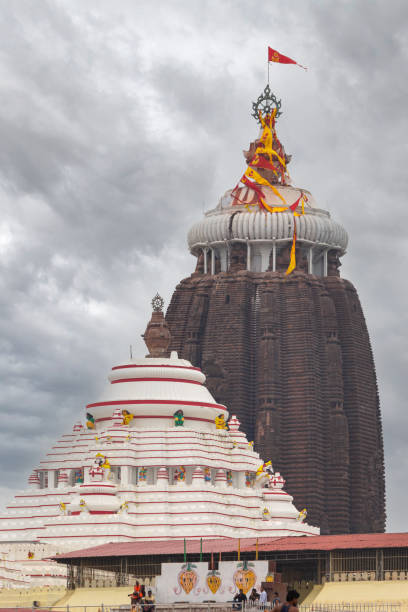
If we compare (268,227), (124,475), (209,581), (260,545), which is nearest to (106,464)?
(124,475)

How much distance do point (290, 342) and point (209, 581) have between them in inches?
3089

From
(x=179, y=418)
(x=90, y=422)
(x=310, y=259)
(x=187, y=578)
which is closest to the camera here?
(x=187, y=578)

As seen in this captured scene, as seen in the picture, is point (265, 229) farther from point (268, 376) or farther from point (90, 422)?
point (90, 422)

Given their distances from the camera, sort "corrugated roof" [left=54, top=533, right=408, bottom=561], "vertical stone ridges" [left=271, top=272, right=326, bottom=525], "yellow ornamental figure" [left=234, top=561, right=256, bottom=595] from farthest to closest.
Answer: "vertical stone ridges" [left=271, top=272, right=326, bottom=525] → "corrugated roof" [left=54, top=533, right=408, bottom=561] → "yellow ornamental figure" [left=234, top=561, right=256, bottom=595]

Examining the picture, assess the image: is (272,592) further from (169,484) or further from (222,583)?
(169,484)

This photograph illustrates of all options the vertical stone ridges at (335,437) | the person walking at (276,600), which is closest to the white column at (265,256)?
the vertical stone ridges at (335,437)

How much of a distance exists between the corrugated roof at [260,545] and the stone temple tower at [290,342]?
56682 mm

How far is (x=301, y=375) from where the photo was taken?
529 ft

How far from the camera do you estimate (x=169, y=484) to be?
11844cm

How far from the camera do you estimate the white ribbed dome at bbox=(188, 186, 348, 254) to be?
16725cm

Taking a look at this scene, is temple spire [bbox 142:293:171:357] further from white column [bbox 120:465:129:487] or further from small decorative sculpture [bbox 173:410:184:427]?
white column [bbox 120:465:129:487]

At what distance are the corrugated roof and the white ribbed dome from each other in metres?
68.9

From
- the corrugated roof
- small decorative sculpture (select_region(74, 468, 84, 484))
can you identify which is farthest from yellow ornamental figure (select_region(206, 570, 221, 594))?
small decorative sculpture (select_region(74, 468, 84, 484))

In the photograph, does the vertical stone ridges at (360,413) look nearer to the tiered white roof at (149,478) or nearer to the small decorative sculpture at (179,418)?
the tiered white roof at (149,478)
